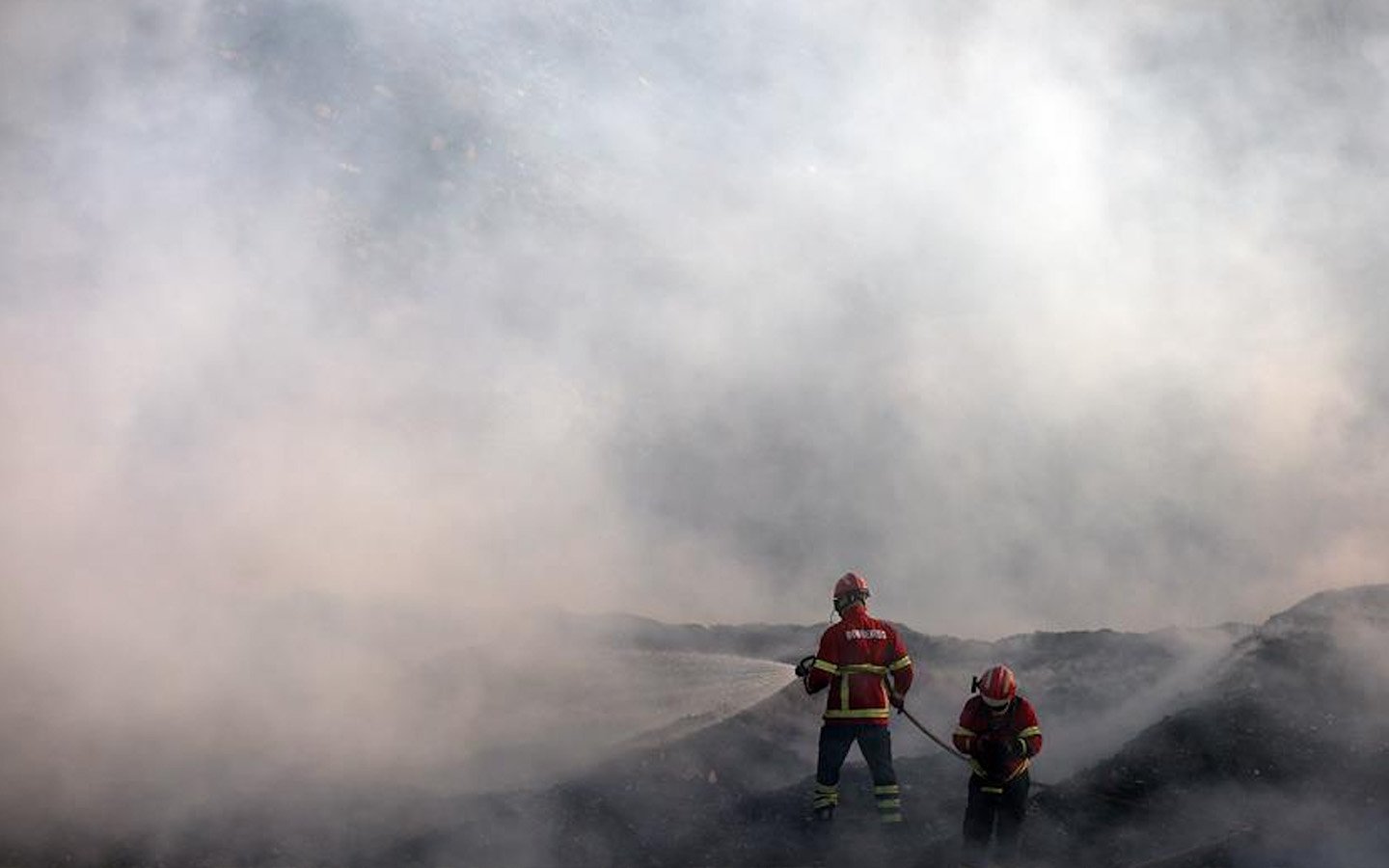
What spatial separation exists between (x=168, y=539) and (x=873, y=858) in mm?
6096

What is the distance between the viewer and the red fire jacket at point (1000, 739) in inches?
277

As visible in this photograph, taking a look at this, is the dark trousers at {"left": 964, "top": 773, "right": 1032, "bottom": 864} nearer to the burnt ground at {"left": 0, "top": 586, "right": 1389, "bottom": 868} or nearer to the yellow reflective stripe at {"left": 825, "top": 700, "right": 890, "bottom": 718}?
the burnt ground at {"left": 0, "top": 586, "right": 1389, "bottom": 868}

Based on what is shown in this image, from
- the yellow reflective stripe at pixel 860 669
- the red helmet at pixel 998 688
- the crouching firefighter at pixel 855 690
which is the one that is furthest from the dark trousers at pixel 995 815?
the yellow reflective stripe at pixel 860 669

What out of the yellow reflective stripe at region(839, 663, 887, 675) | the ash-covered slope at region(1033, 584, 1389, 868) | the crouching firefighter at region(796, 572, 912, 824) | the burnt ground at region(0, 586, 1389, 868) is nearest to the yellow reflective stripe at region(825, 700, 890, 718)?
the crouching firefighter at region(796, 572, 912, 824)

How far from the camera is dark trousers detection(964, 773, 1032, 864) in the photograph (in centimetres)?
710

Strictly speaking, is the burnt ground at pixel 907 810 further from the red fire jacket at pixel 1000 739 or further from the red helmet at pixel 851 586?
the red helmet at pixel 851 586

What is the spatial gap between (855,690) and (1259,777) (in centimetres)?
246

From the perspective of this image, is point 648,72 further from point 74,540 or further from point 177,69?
point 74,540

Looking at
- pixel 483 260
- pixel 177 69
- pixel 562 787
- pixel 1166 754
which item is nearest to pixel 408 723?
pixel 562 787

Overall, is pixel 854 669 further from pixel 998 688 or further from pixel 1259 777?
pixel 1259 777

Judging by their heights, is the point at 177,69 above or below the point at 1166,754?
above

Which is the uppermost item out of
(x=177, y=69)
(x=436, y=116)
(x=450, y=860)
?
(x=436, y=116)

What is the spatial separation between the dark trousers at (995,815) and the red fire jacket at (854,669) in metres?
0.72

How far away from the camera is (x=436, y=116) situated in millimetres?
20422
